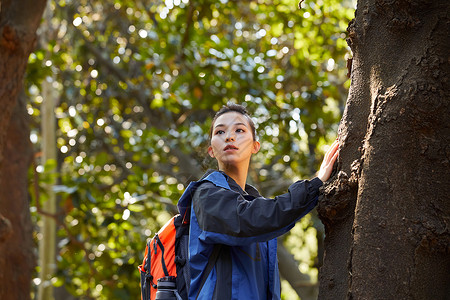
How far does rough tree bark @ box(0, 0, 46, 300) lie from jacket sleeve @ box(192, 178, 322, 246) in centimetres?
212

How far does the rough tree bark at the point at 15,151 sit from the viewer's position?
3.91 meters

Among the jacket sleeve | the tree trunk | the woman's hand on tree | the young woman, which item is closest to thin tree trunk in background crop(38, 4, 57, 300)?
the tree trunk

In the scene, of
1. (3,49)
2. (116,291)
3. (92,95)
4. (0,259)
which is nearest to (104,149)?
(92,95)

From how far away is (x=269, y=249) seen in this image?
2.25m

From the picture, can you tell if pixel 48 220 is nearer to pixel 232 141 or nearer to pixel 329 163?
pixel 232 141

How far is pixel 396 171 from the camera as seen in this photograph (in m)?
1.67

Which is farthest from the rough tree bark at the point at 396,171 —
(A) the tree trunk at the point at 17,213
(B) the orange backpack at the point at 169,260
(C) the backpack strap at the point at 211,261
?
(A) the tree trunk at the point at 17,213

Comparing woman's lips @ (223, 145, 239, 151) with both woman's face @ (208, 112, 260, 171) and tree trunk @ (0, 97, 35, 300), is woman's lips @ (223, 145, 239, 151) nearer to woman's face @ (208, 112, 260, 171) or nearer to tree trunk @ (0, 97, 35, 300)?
woman's face @ (208, 112, 260, 171)

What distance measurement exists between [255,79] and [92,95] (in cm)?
299

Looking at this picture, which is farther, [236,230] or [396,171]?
[236,230]

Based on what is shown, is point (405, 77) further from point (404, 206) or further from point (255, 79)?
point (255, 79)

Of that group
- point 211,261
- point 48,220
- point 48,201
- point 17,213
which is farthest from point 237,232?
point 48,201

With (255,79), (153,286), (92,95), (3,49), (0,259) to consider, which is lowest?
(153,286)

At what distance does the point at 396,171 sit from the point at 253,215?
1.64 feet
